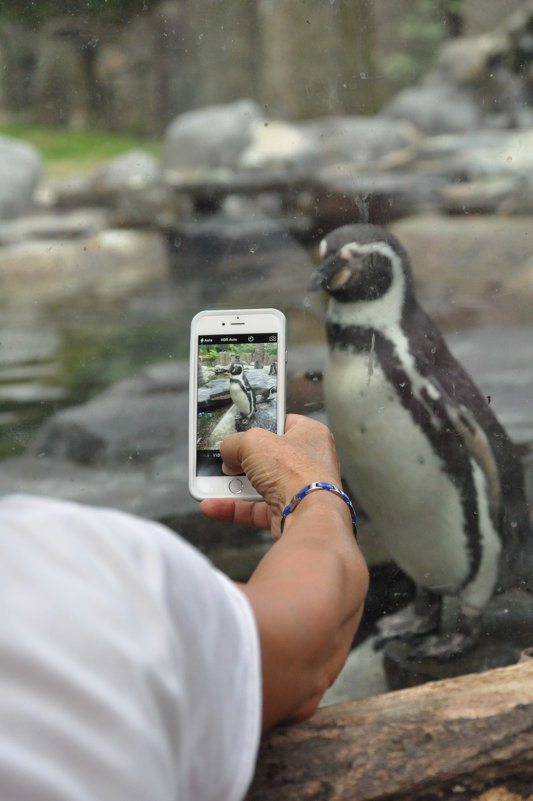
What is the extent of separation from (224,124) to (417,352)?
12.9 inches

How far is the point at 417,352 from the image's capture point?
40.0 inches

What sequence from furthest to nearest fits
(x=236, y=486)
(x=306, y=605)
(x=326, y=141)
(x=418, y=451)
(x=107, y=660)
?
(x=418, y=451) → (x=326, y=141) → (x=236, y=486) → (x=306, y=605) → (x=107, y=660)

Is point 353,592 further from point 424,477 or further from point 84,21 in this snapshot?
point 84,21

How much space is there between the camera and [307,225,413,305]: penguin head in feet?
3.10

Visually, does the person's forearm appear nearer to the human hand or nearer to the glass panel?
the human hand

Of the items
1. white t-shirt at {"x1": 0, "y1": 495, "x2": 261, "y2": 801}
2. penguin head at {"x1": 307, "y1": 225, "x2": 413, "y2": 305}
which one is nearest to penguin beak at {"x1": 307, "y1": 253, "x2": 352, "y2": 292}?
penguin head at {"x1": 307, "y1": 225, "x2": 413, "y2": 305}

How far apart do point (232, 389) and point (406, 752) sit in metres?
0.29

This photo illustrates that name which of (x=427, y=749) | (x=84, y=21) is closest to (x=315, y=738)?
(x=427, y=749)

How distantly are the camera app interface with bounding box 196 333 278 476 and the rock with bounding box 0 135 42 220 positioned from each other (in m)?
0.36

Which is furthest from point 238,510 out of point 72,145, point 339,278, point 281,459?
point 72,145

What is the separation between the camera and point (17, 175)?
99 centimetres

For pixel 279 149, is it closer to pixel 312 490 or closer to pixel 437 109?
pixel 437 109

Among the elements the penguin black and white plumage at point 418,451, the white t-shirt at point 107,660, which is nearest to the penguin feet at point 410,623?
the penguin black and white plumage at point 418,451

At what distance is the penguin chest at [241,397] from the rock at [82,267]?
30 centimetres
